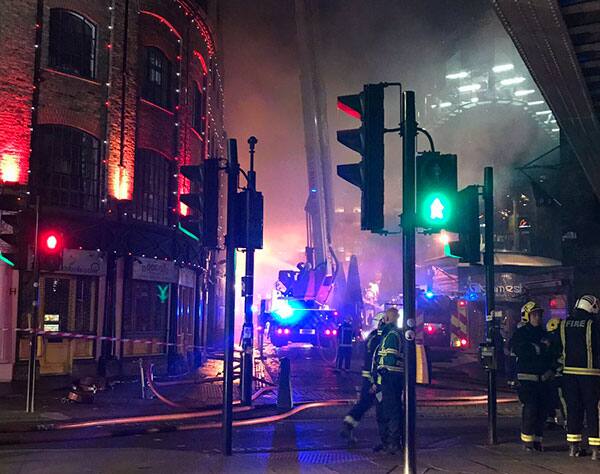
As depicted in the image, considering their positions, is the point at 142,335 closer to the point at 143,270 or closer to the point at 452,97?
the point at 143,270

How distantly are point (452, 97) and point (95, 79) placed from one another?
96062 millimetres

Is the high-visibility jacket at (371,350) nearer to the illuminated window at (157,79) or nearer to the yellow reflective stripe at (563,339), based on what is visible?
the yellow reflective stripe at (563,339)

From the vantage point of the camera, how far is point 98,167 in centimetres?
1608

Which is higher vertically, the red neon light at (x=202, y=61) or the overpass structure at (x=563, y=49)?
the red neon light at (x=202, y=61)

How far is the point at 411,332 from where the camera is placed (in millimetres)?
5379

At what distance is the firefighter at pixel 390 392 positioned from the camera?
7133mm

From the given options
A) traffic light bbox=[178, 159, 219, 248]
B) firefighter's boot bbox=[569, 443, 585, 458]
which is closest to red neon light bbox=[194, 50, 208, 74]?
traffic light bbox=[178, 159, 219, 248]

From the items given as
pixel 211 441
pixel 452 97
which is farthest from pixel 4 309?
pixel 452 97

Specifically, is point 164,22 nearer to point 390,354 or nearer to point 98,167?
point 98,167

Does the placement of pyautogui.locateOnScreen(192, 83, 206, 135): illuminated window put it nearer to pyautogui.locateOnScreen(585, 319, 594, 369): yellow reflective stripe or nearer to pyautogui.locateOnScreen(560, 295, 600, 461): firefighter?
pyautogui.locateOnScreen(560, 295, 600, 461): firefighter

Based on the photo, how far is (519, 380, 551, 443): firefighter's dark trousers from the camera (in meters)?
7.39

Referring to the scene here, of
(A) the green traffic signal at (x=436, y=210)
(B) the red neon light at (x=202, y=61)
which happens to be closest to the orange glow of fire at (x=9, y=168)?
(B) the red neon light at (x=202, y=61)

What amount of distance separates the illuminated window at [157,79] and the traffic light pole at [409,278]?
13771 mm

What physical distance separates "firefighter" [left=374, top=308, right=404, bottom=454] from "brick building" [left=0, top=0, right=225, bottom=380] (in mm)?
9092
